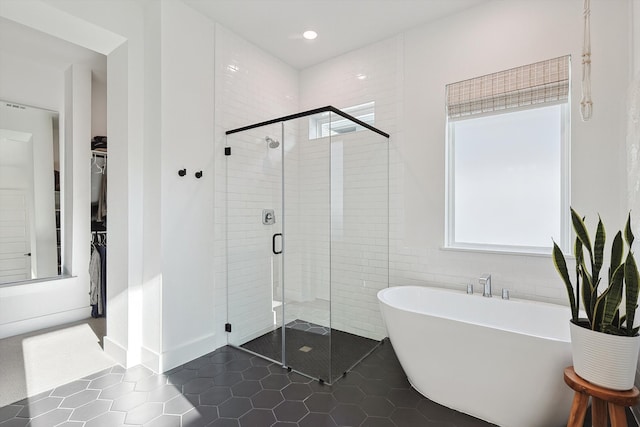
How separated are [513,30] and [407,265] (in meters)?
2.18

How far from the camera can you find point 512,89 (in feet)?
8.43

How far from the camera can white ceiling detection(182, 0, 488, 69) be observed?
8.91 feet

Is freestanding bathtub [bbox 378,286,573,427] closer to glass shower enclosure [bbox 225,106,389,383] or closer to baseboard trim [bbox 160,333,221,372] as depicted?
glass shower enclosure [bbox 225,106,389,383]

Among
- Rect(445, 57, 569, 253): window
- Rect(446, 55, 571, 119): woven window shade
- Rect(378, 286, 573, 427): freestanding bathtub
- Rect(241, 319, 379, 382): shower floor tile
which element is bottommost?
Rect(241, 319, 379, 382): shower floor tile

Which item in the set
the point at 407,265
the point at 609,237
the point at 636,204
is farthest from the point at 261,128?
the point at 609,237

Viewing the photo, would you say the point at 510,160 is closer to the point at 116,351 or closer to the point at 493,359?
the point at 493,359

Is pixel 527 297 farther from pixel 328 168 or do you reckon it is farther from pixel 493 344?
pixel 328 168

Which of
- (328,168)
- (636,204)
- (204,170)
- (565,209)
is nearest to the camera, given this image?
(636,204)

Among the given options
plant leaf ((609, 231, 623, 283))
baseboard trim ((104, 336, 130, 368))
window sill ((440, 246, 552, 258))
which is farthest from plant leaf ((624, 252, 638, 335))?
baseboard trim ((104, 336, 130, 368))

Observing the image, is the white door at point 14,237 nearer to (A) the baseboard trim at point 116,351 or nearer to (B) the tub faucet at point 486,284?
(A) the baseboard trim at point 116,351

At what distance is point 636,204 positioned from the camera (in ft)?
5.44

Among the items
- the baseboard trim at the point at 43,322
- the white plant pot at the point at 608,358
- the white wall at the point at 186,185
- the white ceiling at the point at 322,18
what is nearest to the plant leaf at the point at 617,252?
the white plant pot at the point at 608,358

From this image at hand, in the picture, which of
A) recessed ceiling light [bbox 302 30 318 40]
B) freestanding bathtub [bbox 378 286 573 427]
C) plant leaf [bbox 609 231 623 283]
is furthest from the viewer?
recessed ceiling light [bbox 302 30 318 40]

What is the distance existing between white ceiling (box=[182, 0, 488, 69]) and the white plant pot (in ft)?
8.73
